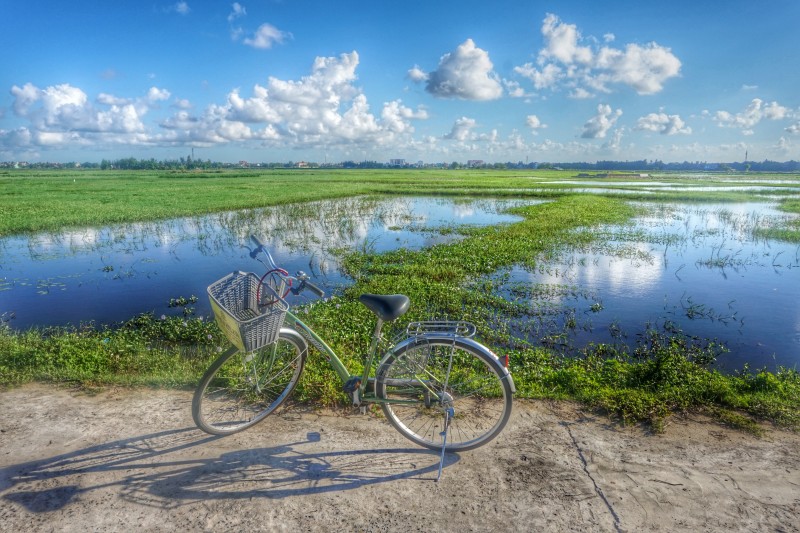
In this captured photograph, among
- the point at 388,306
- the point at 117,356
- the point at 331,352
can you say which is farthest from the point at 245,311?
the point at 117,356

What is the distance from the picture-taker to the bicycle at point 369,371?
11.9 ft

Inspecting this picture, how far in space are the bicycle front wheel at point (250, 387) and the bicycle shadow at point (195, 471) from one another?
291 millimetres

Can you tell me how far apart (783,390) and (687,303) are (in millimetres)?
5493

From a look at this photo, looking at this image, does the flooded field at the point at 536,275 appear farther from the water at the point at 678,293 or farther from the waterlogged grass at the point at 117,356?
the waterlogged grass at the point at 117,356

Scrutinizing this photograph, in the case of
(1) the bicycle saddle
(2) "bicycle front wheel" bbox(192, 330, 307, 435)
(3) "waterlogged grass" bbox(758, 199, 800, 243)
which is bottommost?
A: (2) "bicycle front wheel" bbox(192, 330, 307, 435)

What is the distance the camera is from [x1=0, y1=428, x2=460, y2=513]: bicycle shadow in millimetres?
3275

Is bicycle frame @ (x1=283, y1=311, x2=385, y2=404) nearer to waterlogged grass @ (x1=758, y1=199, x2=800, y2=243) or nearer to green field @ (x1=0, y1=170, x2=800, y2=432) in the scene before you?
green field @ (x1=0, y1=170, x2=800, y2=432)

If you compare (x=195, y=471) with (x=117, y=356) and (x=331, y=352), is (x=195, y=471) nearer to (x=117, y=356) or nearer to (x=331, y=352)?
(x=331, y=352)

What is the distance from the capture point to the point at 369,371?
401cm

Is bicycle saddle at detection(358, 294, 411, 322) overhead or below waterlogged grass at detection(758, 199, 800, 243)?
A: overhead

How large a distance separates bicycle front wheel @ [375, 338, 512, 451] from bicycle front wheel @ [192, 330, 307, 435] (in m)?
Answer: 1.00

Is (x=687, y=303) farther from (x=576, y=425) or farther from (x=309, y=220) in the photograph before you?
(x=309, y=220)

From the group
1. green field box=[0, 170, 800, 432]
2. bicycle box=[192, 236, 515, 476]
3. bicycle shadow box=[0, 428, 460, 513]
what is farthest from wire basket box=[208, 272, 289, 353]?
green field box=[0, 170, 800, 432]

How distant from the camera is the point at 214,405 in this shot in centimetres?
445
